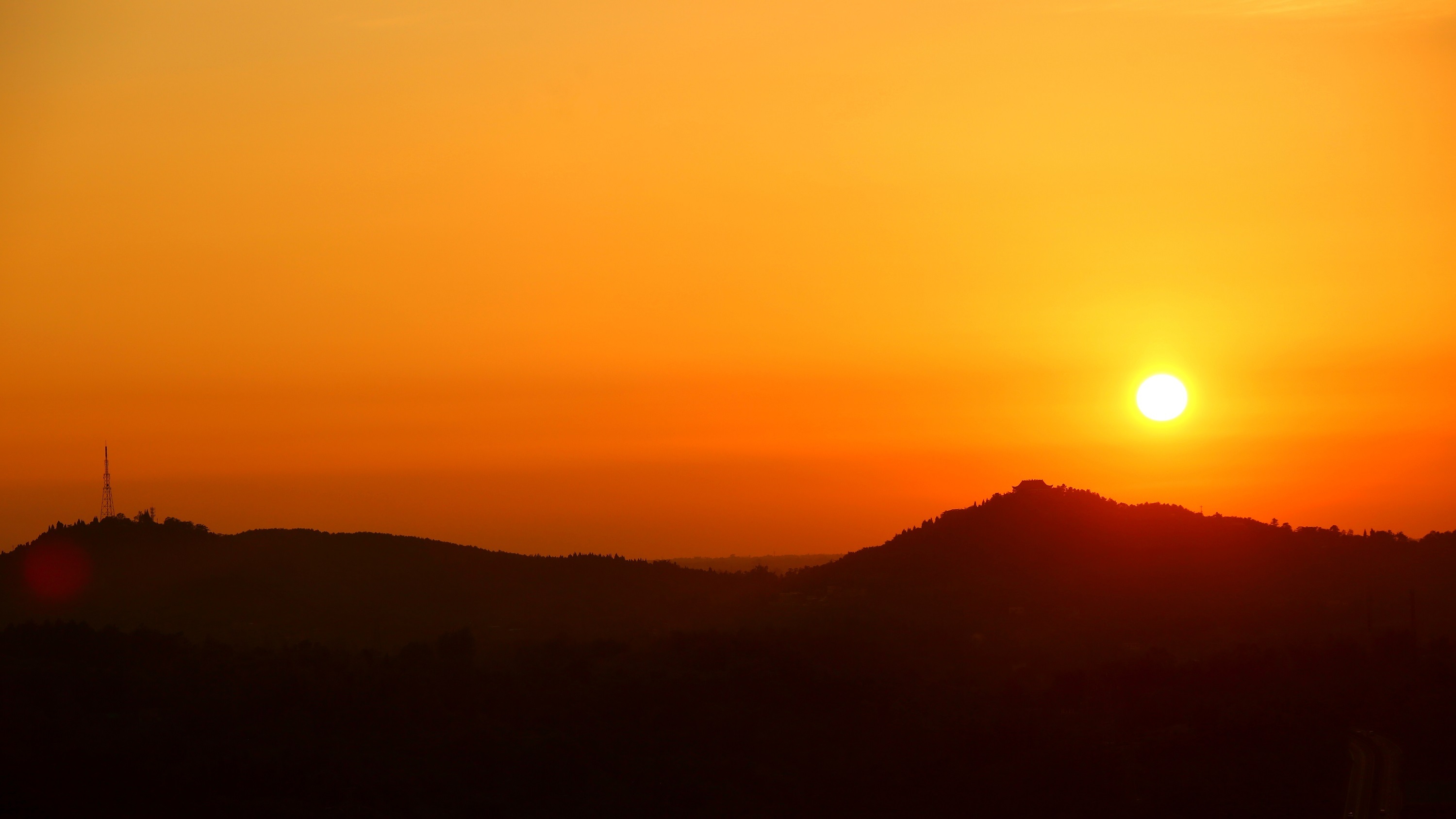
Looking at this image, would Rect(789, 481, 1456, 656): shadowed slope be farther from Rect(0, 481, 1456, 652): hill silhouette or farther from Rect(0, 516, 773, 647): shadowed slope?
Rect(0, 516, 773, 647): shadowed slope

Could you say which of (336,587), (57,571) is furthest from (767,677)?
(57,571)

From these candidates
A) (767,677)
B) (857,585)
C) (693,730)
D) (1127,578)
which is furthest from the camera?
(857,585)

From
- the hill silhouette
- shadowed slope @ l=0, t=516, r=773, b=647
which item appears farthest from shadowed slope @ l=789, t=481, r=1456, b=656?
shadowed slope @ l=0, t=516, r=773, b=647

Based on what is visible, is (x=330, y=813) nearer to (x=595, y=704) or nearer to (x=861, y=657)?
(x=595, y=704)

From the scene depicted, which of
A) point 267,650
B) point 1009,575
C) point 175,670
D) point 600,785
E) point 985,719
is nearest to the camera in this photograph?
point 600,785

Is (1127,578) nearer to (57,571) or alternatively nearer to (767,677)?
(767,677)

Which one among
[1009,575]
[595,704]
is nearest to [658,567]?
[1009,575]

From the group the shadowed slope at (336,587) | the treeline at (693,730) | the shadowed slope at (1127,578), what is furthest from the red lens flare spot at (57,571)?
the shadowed slope at (1127,578)
